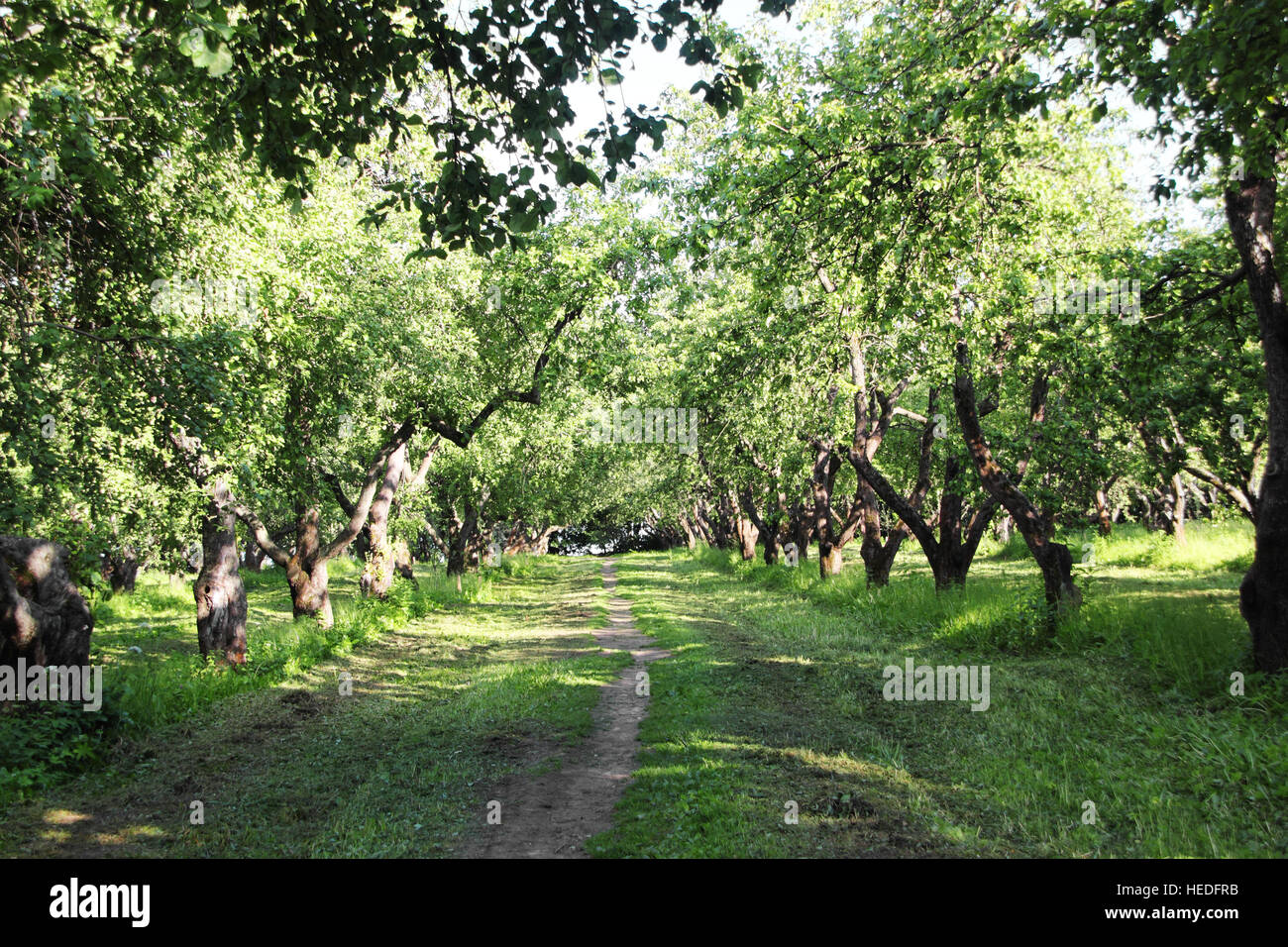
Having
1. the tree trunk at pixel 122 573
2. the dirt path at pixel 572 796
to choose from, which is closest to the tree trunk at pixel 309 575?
the dirt path at pixel 572 796

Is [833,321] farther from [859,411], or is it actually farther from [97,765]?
[97,765]

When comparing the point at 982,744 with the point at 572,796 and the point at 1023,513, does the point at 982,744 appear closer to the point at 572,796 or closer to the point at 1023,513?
the point at 572,796

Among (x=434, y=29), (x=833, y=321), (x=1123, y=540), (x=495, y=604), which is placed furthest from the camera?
(x=1123, y=540)

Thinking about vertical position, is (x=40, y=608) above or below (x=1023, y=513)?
below

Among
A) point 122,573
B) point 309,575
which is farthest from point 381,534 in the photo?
point 122,573

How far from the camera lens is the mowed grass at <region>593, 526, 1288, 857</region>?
5777 mm

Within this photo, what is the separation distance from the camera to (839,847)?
18.4 ft

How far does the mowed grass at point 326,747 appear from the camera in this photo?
648 cm

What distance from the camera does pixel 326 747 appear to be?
9.23 metres

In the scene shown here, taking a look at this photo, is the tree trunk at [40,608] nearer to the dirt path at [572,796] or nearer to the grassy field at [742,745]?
the grassy field at [742,745]

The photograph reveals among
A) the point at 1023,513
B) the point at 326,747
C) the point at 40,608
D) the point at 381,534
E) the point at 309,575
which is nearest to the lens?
the point at 40,608

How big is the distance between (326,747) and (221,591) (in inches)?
230

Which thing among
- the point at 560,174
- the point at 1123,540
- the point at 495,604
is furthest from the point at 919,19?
the point at 1123,540
